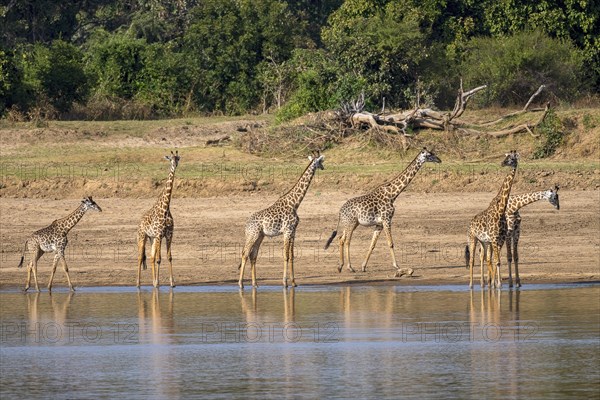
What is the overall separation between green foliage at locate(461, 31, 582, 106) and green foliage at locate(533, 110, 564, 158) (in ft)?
15.1

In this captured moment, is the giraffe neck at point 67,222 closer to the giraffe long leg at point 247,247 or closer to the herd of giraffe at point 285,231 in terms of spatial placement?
the herd of giraffe at point 285,231

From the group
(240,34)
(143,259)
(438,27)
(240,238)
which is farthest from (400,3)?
(143,259)

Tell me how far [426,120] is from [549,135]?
8.80ft

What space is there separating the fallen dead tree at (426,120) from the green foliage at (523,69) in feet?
12.0

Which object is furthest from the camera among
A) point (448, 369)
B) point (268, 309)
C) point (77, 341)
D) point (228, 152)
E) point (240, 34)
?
point (240, 34)

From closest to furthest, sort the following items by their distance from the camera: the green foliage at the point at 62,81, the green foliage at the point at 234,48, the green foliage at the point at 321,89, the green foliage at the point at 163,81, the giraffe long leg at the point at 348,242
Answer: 1. the giraffe long leg at the point at 348,242
2. the green foliage at the point at 321,89
3. the green foliage at the point at 62,81
4. the green foliage at the point at 163,81
5. the green foliage at the point at 234,48

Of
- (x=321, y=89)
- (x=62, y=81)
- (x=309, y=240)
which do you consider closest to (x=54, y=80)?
(x=62, y=81)

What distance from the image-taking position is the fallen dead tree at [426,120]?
27.5 meters

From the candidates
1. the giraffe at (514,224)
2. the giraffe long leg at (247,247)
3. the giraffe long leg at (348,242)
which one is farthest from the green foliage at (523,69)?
the giraffe long leg at (247,247)

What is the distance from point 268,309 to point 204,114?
68.0 ft

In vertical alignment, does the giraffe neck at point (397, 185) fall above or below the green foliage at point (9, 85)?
below

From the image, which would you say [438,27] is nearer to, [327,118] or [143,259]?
[327,118]

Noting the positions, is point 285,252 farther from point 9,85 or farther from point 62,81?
point 62,81

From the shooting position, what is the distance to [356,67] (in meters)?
31.6
